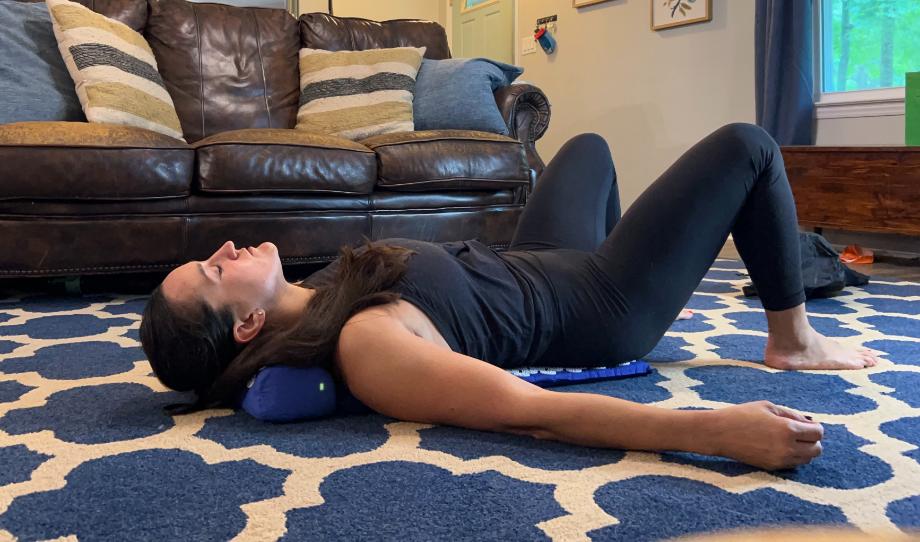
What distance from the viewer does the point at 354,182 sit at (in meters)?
2.94

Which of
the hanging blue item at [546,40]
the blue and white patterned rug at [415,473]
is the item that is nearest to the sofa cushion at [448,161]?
the blue and white patterned rug at [415,473]

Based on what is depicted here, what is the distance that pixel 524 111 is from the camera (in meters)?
3.58

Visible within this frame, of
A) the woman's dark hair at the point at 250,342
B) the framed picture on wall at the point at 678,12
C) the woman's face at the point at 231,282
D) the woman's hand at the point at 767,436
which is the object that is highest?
the framed picture on wall at the point at 678,12

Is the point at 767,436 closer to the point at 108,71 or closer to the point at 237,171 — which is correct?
the point at 237,171

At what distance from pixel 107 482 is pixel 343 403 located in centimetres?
41

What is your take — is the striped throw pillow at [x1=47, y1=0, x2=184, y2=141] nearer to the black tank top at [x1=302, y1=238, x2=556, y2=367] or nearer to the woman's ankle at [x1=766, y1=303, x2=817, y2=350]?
the black tank top at [x1=302, y1=238, x2=556, y2=367]

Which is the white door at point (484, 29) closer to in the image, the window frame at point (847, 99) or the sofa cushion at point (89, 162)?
the window frame at point (847, 99)

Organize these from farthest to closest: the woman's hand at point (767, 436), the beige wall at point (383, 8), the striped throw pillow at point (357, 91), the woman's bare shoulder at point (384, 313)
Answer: the beige wall at point (383, 8) → the striped throw pillow at point (357, 91) → the woman's bare shoulder at point (384, 313) → the woman's hand at point (767, 436)

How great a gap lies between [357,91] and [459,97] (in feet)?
1.46

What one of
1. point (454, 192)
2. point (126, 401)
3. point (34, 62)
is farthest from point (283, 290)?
point (34, 62)

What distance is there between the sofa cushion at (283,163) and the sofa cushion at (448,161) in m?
0.08

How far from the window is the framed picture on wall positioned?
65 cm

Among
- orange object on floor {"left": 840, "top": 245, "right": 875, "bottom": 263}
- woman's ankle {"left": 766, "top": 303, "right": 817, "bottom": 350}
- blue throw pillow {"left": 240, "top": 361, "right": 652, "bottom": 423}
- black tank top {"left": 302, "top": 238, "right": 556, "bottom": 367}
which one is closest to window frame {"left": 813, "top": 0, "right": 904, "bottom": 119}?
orange object on floor {"left": 840, "top": 245, "right": 875, "bottom": 263}

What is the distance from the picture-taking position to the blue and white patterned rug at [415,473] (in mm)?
945
